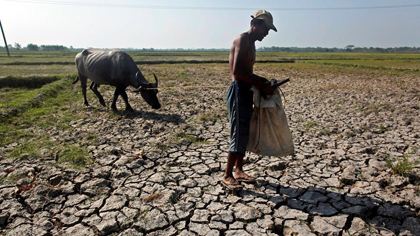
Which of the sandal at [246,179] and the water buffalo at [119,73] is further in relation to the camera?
the water buffalo at [119,73]

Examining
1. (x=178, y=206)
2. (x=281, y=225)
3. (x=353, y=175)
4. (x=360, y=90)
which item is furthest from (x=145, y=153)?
(x=360, y=90)

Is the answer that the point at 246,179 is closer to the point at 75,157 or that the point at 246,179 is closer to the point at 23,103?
the point at 75,157

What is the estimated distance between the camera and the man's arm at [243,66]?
8.84 ft

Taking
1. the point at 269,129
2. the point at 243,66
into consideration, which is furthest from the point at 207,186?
the point at 243,66

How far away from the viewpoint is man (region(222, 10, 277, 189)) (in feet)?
8.82

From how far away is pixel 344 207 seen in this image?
2.72 meters

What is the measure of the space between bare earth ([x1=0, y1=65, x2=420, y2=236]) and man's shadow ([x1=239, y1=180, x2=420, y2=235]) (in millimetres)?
11

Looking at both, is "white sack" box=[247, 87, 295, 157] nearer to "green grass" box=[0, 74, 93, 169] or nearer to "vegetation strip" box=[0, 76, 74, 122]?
"green grass" box=[0, 74, 93, 169]

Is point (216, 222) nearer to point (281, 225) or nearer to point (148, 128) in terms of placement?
point (281, 225)

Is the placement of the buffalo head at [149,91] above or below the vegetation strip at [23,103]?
above

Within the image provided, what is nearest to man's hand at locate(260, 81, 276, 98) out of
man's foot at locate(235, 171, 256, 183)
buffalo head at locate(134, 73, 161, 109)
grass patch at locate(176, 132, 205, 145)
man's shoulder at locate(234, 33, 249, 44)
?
man's shoulder at locate(234, 33, 249, 44)

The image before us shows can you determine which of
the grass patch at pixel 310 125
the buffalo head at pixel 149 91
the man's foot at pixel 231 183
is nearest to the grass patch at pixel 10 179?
the man's foot at pixel 231 183

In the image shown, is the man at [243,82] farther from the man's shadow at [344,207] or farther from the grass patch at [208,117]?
the grass patch at [208,117]

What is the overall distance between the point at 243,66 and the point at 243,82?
0.18 m
